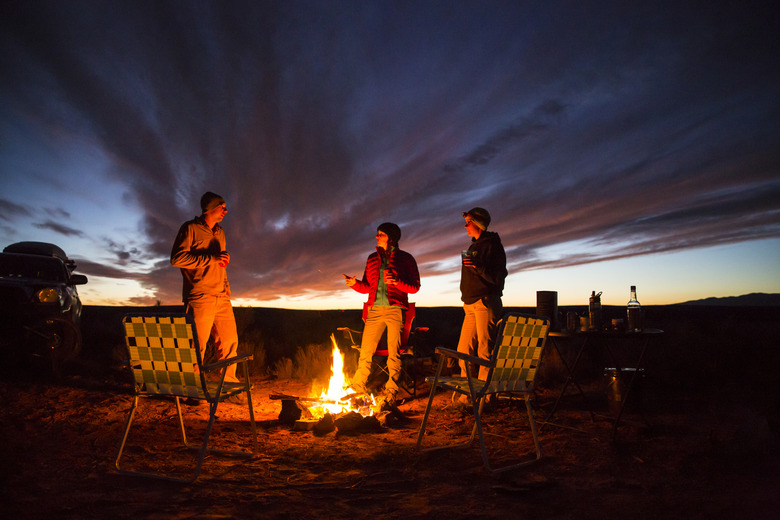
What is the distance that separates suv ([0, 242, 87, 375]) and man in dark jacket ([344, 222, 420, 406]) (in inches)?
177

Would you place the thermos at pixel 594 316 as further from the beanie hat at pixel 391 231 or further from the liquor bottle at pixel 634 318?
the beanie hat at pixel 391 231

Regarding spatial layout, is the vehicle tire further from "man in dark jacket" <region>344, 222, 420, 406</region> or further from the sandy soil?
"man in dark jacket" <region>344, 222, 420, 406</region>

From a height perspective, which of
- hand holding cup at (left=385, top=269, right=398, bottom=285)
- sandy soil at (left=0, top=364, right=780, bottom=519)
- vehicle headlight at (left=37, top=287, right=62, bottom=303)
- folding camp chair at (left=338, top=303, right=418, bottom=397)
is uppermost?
hand holding cup at (left=385, top=269, right=398, bottom=285)

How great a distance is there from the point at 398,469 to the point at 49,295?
6586mm

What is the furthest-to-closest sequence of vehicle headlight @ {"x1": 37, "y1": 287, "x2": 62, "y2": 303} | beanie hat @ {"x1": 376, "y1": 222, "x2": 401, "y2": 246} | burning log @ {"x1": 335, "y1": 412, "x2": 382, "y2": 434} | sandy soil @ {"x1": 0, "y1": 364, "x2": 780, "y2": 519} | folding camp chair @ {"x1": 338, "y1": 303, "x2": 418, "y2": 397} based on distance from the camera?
1. vehicle headlight @ {"x1": 37, "y1": 287, "x2": 62, "y2": 303}
2. folding camp chair @ {"x1": 338, "y1": 303, "x2": 418, "y2": 397}
3. beanie hat @ {"x1": 376, "y1": 222, "x2": 401, "y2": 246}
4. burning log @ {"x1": 335, "y1": 412, "x2": 382, "y2": 434}
5. sandy soil @ {"x1": 0, "y1": 364, "x2": 780, "y2": 519}

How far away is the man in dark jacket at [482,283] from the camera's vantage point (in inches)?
196

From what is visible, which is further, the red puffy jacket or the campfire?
the red puffy jacket

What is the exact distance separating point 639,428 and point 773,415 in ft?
4.53

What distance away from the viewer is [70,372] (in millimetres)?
7199

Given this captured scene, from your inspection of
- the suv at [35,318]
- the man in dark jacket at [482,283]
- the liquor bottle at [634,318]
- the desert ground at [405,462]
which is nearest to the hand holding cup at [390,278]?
the man in dark jacket at [482,283]

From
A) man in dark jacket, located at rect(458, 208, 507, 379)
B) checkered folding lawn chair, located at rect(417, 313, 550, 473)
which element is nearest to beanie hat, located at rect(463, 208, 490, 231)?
man in dark jacket, located at rect(458, 208, 507, 379)

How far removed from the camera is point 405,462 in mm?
3539

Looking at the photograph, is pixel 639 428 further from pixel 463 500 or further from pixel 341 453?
pixel 341 453

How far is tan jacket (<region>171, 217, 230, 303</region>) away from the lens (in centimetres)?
472
